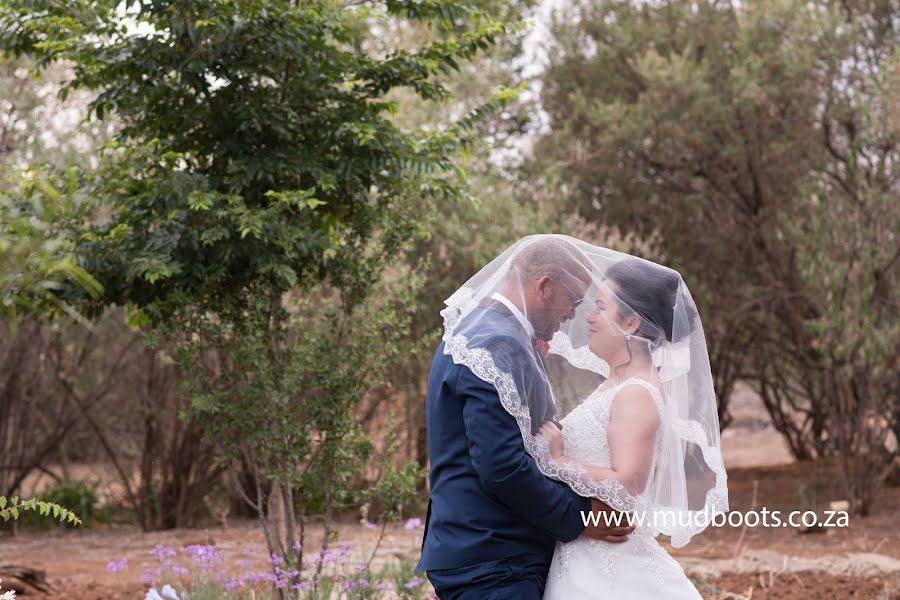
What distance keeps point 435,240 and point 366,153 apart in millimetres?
5806

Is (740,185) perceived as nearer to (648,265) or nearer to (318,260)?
(318,260)

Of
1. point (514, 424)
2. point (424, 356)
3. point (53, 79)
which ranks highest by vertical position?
point (53, 79)

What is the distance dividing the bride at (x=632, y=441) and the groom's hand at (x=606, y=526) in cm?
4

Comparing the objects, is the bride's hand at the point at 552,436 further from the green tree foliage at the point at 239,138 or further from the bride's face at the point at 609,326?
the green tree foliage at the point at 239,138

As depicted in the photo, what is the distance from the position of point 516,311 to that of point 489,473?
531 millimetres

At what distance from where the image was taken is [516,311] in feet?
9.75

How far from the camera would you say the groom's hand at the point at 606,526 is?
Result: 2896mm

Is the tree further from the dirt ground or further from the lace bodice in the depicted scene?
the lace bodice

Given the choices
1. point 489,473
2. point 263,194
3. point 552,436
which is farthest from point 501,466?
point 263,194

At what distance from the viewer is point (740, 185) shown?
488 inches

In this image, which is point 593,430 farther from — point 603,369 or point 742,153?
point 742,153

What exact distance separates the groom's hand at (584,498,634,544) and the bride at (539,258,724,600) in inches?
1.7

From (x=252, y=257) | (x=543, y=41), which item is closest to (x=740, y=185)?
(x=543, y=41)

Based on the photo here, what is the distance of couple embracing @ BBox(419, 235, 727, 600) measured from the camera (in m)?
2.78
